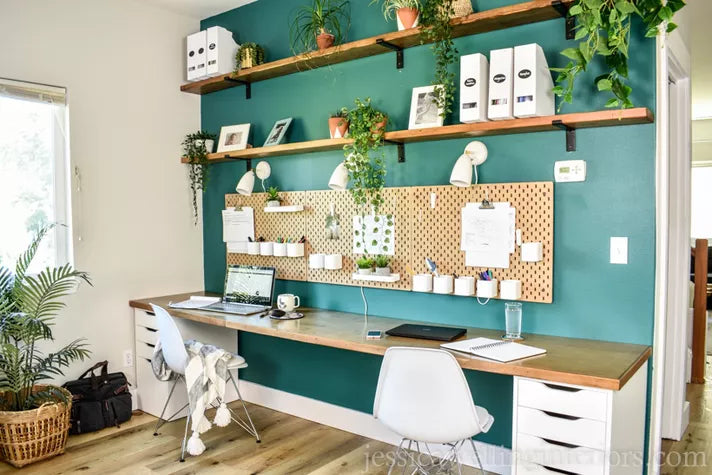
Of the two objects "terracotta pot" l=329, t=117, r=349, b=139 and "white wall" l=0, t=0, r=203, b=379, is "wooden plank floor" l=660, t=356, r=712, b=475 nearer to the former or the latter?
"terracotta pot" l=329, t=117, r=349, b=139

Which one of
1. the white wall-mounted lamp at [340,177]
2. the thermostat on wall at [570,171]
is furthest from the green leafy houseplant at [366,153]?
the thermostat on wall at [570,171]

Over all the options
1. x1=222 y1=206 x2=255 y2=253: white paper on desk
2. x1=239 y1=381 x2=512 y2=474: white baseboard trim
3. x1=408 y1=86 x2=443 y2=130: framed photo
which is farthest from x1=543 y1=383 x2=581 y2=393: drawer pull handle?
x1=222 y1=206 x2=255 y2=253: white paper on desk

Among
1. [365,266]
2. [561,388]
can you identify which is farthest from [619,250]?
[365,266]

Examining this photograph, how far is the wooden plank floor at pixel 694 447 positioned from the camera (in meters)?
2.85

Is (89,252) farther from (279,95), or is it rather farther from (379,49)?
(379,49)

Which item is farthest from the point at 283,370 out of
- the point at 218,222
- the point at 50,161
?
the point at 50,161

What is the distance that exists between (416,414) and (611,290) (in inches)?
41.9

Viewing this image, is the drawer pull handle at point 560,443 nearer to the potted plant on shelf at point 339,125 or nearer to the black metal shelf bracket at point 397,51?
the potted plant on shelf at point 339,125

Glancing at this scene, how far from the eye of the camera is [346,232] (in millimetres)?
3295

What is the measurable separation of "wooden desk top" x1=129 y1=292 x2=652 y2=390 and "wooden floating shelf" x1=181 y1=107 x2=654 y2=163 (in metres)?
0.94

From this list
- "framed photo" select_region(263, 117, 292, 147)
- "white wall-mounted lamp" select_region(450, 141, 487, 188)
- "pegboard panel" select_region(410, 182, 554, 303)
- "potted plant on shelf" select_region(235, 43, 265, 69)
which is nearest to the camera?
"pegboard panel" select_region(410, 182, 554, 303)

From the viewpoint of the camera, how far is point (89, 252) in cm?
353

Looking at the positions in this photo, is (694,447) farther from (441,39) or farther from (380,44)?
(380,44)

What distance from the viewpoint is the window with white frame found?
3.20m
